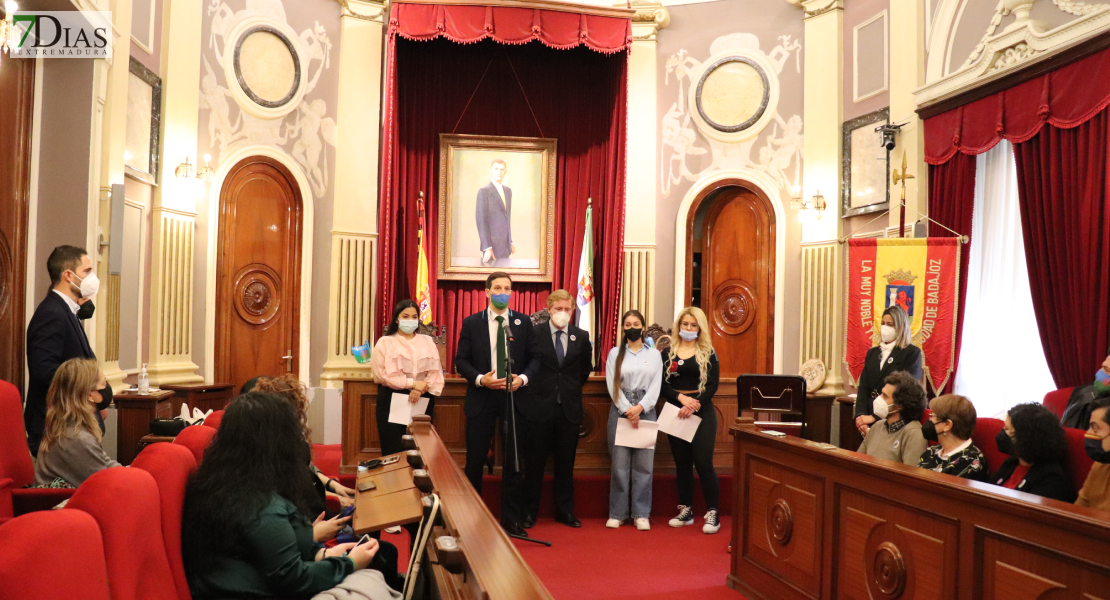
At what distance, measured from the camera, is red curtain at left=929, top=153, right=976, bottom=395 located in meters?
6.00

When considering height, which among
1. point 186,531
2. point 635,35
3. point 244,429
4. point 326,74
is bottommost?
point 186,531

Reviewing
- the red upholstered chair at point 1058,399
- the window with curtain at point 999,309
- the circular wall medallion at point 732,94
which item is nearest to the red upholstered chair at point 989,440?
the red upholstered chair at point 1058,399

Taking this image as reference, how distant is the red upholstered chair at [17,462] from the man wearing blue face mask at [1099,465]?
3.74 meters

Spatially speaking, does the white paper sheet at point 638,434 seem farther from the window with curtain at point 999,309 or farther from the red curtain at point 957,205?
the window with curtain at point 999,309

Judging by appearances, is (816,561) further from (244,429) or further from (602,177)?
(602,177)

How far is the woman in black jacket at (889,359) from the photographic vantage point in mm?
4844

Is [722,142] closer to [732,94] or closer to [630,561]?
[732,94]

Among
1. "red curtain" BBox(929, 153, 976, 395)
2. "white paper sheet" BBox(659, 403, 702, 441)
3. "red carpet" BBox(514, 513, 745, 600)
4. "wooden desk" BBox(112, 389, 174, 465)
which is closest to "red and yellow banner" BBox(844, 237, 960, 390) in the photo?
"red curtain" BBox(929, 153, 976, 395)

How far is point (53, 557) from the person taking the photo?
1391 millimetres

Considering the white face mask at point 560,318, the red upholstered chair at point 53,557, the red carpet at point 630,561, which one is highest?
the white face mask at point 560,318

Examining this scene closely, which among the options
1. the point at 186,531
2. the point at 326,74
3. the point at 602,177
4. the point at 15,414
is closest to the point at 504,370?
the point at 15,414

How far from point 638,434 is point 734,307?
3201mm

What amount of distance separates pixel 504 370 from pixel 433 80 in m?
4.23

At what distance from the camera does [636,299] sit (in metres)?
8.04
